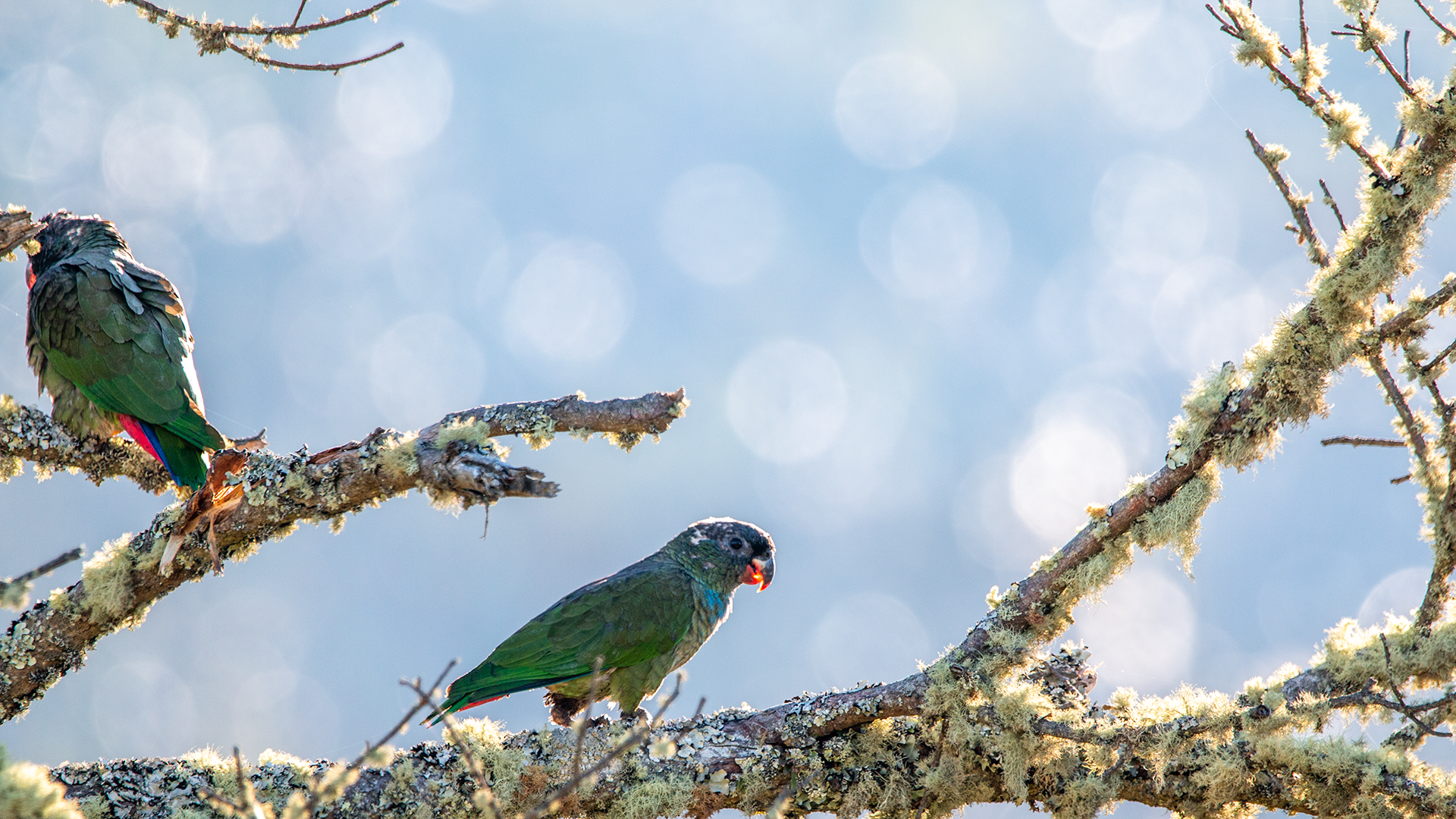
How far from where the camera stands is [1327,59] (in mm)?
3945

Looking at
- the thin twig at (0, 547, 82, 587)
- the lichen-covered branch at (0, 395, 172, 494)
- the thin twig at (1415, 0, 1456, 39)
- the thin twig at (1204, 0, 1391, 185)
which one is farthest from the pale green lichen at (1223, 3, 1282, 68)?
the lichen-covered branch at (0, 395, 172, 494)

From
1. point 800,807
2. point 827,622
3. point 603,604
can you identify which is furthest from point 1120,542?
point 827,622

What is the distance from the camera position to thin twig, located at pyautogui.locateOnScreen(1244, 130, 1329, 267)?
413 centimetres

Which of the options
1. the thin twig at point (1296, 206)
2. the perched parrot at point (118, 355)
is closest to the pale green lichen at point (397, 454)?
the perched parrot at point (118, 355)

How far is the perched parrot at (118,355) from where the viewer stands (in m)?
5.07

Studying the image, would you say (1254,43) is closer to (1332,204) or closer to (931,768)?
(1332,204)

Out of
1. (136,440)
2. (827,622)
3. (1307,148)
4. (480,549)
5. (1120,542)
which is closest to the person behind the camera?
(1120,542)

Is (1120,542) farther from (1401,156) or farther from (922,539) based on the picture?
(922,539)

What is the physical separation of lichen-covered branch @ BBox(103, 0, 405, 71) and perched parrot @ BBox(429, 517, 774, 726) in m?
2.84

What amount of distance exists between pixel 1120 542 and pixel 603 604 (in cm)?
267

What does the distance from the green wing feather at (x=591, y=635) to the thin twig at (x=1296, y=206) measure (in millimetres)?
3485

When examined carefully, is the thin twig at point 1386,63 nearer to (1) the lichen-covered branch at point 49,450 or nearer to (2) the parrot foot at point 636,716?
(2) the parrot foot at point 636,716

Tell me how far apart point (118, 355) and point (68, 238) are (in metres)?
1.42

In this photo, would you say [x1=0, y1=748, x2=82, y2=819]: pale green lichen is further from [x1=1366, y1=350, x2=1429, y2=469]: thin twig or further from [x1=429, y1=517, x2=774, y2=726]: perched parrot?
[x1=1366, y1=350, x2=1429, y2=469]: thin twig
